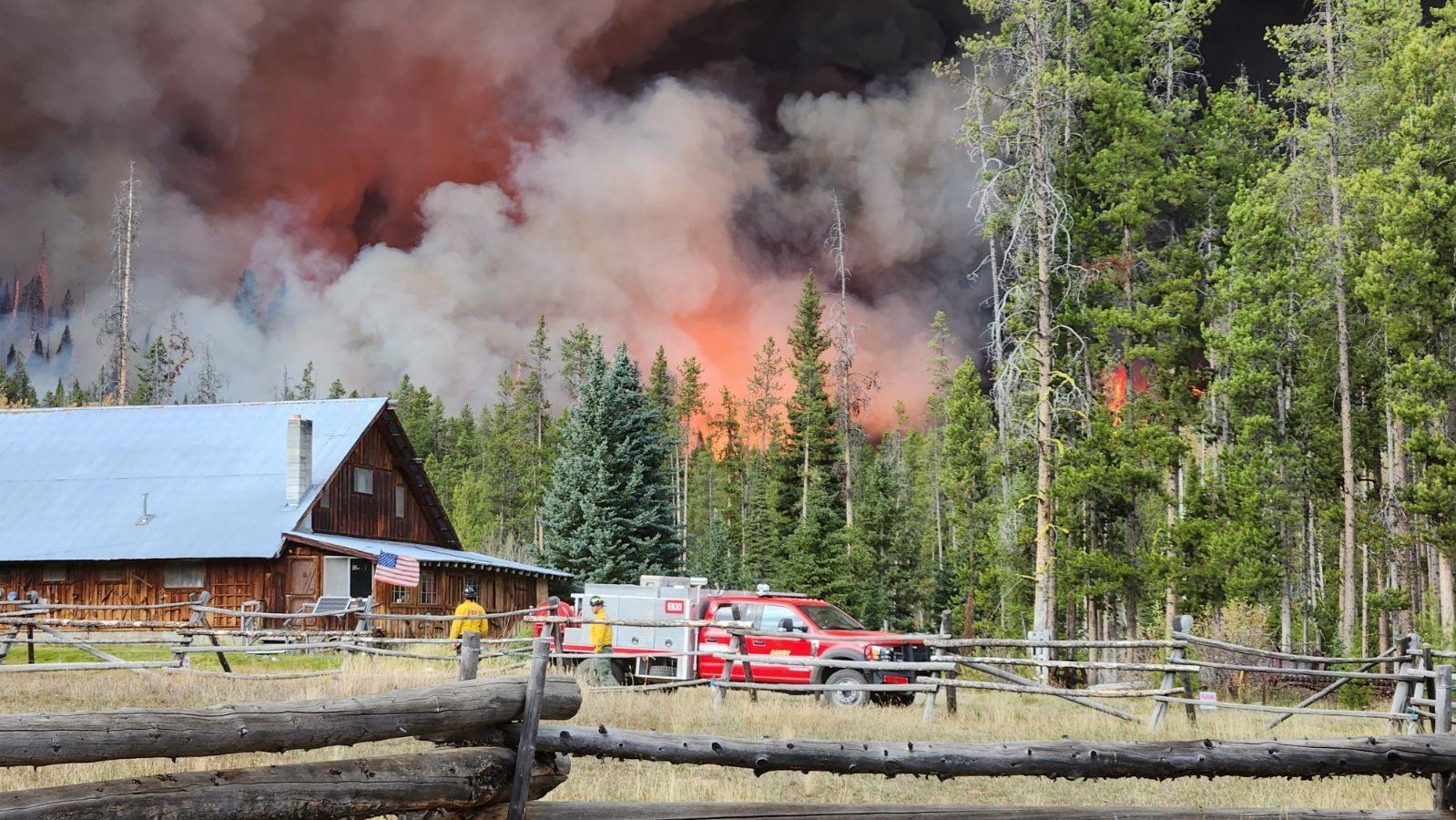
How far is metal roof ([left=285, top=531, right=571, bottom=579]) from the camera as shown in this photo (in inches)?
1452

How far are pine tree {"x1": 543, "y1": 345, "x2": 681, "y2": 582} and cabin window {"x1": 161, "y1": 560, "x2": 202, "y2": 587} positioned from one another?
15262 mm

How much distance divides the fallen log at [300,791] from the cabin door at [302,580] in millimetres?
33294

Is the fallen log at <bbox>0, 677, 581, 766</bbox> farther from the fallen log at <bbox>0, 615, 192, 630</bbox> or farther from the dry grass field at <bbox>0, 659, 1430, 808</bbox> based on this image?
the fallen log at <bbox>0, 615, 192, 630</bbox>

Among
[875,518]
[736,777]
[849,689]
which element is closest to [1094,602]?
[849,689]

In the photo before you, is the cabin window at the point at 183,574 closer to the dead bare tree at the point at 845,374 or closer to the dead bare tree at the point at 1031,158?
the dead bare tree at the point at 1031,158

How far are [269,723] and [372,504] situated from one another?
38.8m

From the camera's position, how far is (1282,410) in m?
37.9

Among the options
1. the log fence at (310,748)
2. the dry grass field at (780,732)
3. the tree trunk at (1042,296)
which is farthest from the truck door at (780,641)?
the log fence at (310,748)

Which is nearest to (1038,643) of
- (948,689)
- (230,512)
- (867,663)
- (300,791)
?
(948,689)

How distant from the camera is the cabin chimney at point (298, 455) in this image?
38750 mm

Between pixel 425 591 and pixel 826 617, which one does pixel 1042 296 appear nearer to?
pixel 826 617

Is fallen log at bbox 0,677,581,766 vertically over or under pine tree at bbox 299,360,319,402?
under

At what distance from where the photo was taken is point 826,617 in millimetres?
22531

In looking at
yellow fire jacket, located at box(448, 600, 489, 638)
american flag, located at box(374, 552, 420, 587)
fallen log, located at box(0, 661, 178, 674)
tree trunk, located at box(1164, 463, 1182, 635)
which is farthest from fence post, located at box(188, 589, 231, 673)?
tree trunk, located at box(1164, 463, 1182, 635)
